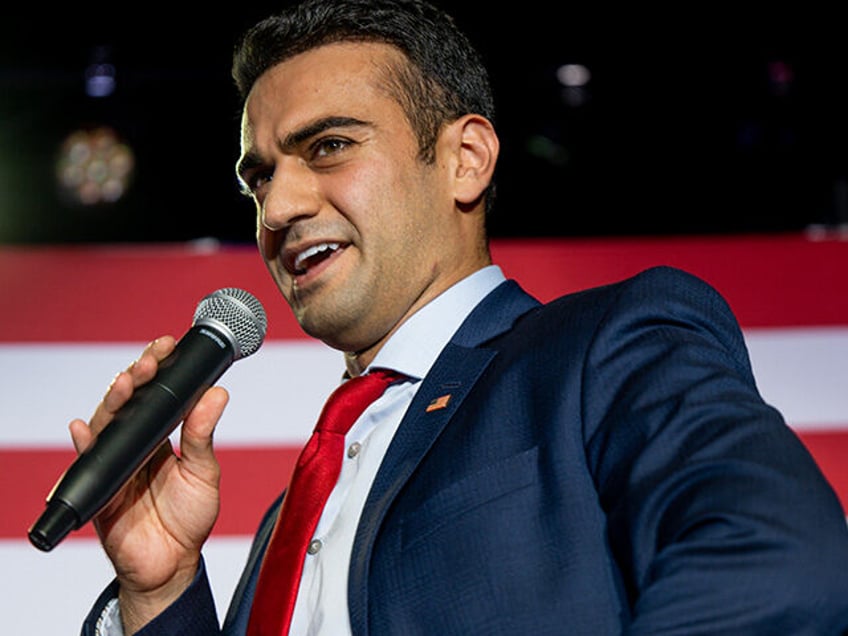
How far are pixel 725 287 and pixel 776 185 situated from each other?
70cm

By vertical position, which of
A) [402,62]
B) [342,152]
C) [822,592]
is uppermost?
[402,62]

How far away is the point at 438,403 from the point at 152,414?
34 cm

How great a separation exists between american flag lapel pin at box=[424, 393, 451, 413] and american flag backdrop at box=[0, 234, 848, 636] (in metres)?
1.11

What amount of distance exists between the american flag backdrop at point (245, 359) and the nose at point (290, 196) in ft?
3.24

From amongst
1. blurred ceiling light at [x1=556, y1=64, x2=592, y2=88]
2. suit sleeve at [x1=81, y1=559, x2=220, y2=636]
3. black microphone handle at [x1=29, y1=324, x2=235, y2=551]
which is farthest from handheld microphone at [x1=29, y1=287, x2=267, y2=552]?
blurred ceiling light at [x1=556, y1=64, x2=592, y2=88]

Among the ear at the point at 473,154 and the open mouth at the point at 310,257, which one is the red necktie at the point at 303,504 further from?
the ear at the point at 473,154

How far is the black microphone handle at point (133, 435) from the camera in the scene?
1004mm

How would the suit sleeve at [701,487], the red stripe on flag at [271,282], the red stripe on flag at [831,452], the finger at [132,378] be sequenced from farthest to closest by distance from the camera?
the red stripe on flag at [271,282], the red stripe on flag at [831,452], the finger at [132,378], the suit sleeve at [701,487]

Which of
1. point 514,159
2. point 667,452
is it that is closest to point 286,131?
point 667,452

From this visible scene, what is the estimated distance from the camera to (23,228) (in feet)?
10.3

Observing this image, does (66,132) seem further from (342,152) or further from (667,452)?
(667,452)

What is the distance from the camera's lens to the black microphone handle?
1.00 metres

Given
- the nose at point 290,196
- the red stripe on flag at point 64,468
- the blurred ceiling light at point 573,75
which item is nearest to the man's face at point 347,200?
the nose at point 290,196

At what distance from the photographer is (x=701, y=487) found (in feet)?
3.05
